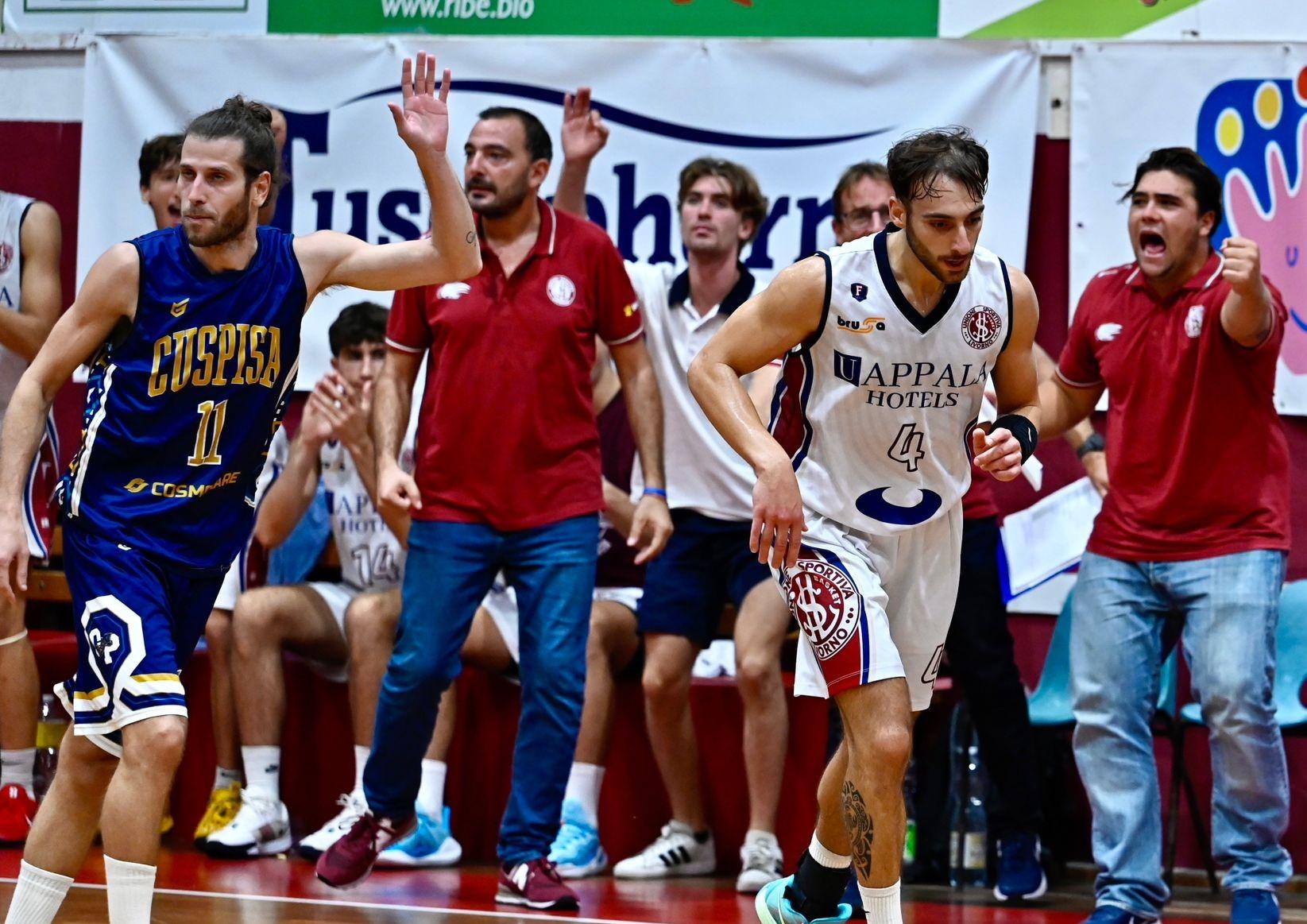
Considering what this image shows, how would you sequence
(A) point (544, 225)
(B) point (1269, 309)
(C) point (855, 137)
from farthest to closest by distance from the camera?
1. (C) point (855, 137)
2. (A) point (544, 225)
3. (B) point (1269, 309)

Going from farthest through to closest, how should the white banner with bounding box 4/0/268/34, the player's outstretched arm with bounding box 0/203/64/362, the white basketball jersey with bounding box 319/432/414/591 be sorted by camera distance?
1. the white banner with bounding box 4/0/268/34
2. the white basketball jersey with bounding box 319/432/414/591
3. the player's outstretched arm with bounding box 0/203/64/362

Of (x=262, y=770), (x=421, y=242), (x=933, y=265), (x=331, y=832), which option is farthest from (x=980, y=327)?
(x=262, y=770)

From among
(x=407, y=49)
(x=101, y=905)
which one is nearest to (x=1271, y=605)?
(x=101, y=905)

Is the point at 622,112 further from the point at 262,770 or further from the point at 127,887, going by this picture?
the point at 127,887

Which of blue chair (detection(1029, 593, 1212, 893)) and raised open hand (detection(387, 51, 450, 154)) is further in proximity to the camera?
blue chair (detection(1029, 593, 1212, 893))

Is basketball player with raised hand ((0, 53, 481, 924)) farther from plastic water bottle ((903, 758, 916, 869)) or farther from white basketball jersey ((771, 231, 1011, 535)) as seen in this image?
plastic water bottle ((903, 758, 916, 869))

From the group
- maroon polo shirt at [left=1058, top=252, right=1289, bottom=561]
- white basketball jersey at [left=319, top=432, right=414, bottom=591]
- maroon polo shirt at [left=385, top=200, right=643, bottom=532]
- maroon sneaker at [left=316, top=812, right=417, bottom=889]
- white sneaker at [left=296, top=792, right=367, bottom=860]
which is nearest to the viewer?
maroon polo shirt at [left=1058, top=252, right=1289, bottom=561]

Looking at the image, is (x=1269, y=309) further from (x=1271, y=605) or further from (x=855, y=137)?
(x=855, y=137)

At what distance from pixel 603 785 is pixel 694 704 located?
0.45 m

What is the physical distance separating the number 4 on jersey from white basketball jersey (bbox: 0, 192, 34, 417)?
11.9ft

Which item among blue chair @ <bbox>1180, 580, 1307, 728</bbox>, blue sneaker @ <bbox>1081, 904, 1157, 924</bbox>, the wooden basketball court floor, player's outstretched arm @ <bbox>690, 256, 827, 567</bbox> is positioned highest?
player's outstretched arm @ <bbox>690, 256, 827, 567</bbox>

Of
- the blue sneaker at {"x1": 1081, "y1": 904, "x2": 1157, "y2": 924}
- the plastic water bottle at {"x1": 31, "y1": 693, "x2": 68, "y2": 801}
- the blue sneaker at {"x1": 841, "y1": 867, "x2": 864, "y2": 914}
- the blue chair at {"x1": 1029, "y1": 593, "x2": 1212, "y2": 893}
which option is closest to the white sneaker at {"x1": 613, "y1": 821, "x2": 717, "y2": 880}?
the blue sneaker at {"x1": 841, "y1": 867, "x2": 864, "y2": 914}

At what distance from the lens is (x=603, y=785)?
21.3ft

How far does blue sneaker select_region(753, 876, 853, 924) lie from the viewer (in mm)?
4766
